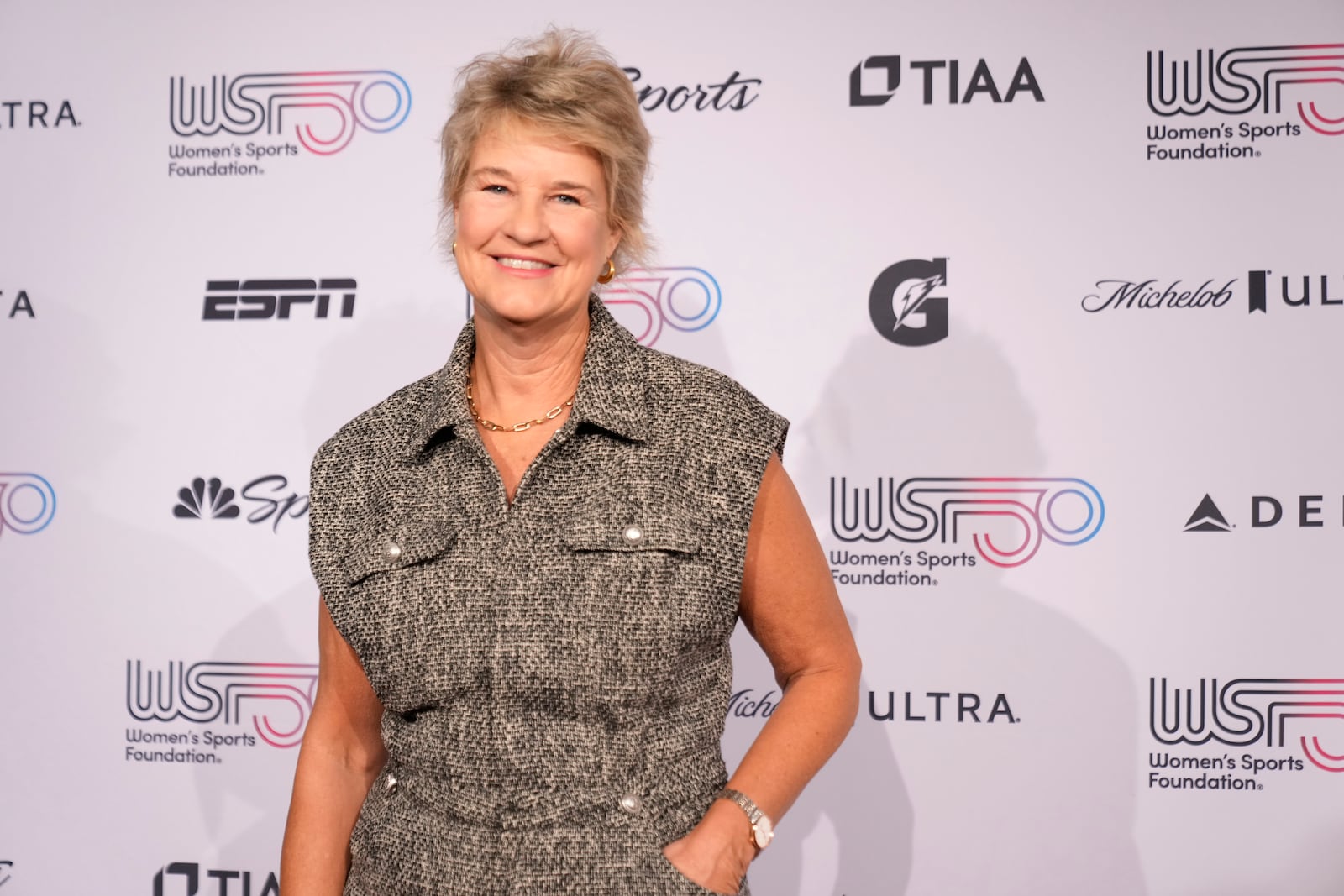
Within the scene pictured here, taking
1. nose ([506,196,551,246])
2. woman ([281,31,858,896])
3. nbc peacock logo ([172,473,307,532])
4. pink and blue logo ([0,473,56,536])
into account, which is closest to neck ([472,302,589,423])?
woman ([281,31,858,896])

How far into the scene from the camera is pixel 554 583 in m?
1.58

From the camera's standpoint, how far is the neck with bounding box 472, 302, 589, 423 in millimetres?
1735

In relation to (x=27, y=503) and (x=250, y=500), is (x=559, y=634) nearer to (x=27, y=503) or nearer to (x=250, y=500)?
(x=250, y=500)

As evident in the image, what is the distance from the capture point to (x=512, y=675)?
61.5 inches

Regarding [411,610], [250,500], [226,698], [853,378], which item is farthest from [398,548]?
[226,698]

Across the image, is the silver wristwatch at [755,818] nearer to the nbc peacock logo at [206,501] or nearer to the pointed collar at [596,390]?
the pointed collar at [596,390]

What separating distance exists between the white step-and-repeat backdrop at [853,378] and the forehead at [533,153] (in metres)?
1.35

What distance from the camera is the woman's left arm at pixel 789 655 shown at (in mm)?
1670

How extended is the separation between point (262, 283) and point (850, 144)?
1.48 m

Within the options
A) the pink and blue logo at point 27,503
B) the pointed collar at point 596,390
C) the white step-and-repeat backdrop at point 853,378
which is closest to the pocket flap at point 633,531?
the pointed collar at point 596,390

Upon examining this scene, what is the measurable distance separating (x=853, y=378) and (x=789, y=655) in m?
1.30

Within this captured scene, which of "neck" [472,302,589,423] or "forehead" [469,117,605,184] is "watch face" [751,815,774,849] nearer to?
"neck" [472,302,589,423]

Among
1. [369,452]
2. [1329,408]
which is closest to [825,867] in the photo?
[1329,408]

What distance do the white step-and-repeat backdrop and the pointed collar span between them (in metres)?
1.22
